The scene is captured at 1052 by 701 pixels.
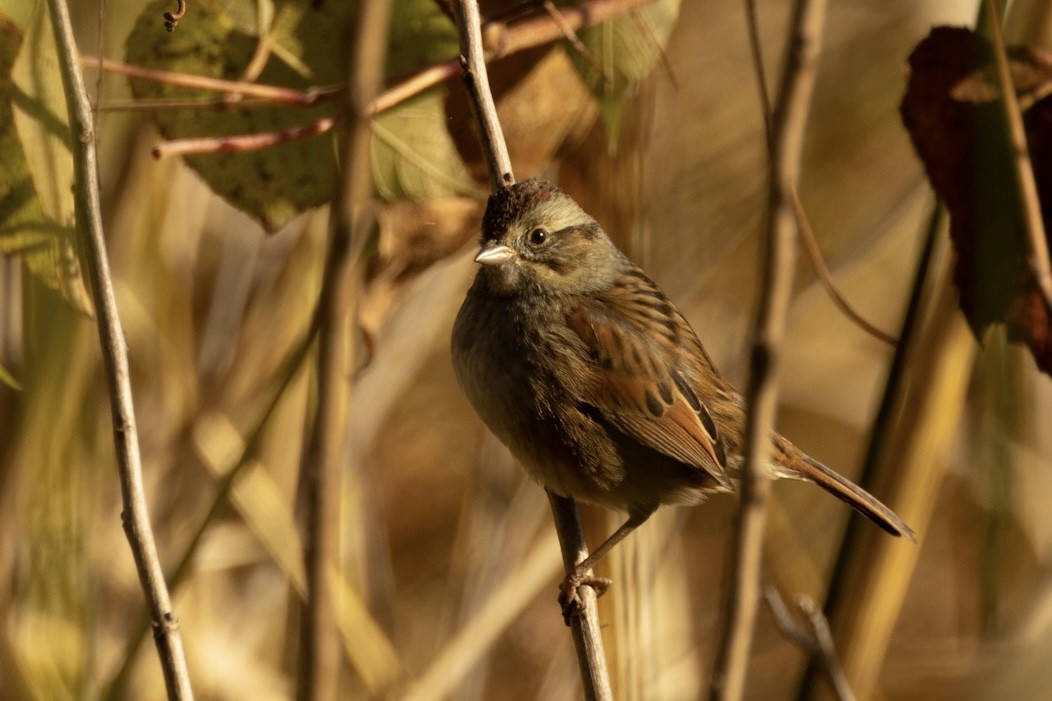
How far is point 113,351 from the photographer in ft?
5.45

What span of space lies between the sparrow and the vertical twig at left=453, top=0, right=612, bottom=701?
234 millimetres

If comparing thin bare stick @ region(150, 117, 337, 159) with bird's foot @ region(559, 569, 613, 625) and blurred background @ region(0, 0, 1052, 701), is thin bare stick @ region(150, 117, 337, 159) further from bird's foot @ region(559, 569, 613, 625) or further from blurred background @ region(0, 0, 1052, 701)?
bird's foot @ region(559, 569, 613, 625)

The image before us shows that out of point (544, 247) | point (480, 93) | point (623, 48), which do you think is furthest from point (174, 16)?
point (544, 247)

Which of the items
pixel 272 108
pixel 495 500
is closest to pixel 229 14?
pixel 272 108

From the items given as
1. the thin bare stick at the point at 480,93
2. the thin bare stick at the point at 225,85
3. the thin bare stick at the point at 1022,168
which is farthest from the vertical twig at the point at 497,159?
the thin bare stick at the point at 1022,168

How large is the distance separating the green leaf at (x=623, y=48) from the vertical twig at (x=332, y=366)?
1.19 metres

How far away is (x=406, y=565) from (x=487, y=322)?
2516 mm

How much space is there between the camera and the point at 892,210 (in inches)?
146

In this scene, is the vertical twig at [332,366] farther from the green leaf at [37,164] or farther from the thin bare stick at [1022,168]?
the thin bare stick at [1022,168]

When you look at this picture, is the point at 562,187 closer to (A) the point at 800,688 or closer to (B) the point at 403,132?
(B) the point at 403,132

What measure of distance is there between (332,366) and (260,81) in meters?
1.21

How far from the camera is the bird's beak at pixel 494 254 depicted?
2.59m

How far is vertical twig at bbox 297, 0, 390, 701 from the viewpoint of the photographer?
3.28 ft

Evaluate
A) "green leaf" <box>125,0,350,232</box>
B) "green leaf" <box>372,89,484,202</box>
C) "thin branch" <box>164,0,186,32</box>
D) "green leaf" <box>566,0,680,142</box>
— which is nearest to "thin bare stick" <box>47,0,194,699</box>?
"thin branch" <box>164,0,186,32</box>
